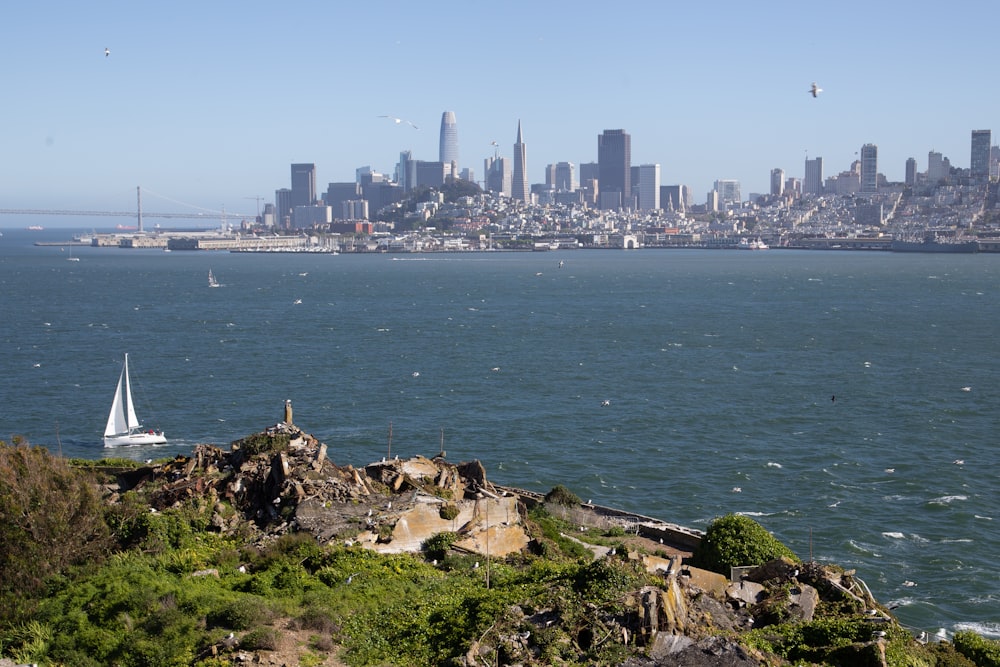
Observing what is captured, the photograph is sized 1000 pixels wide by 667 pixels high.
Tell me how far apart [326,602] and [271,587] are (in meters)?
0.97

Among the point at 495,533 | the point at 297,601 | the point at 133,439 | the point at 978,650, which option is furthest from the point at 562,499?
the point at 133,439

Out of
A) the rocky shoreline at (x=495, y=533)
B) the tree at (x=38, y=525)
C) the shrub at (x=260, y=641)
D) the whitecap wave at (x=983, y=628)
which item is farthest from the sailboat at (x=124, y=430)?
the whitecap wave at (x=983, y=628)

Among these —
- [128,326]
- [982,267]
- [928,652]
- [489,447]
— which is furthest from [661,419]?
[982,267]

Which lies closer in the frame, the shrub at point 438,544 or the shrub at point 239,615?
the shrub at point 239,615

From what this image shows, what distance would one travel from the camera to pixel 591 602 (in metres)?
11.1

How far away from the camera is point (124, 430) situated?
28.5 m

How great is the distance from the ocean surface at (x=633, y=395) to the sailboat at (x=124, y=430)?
63 centimetres

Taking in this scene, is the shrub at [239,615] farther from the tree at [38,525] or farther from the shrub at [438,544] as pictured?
the shrub at [438,544]

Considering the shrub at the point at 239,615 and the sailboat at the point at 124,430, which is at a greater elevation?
the shrub at the point at 239,615

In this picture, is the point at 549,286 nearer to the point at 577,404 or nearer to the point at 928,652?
the point at 577,404

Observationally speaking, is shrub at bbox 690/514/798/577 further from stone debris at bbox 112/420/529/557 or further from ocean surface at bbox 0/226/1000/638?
stone debris at bbox 112/420/529/557

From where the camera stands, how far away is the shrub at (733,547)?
52.4 feet

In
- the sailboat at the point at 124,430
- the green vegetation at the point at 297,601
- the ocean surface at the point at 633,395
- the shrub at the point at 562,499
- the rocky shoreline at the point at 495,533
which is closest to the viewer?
the rocky shoreline at the point at 495,533

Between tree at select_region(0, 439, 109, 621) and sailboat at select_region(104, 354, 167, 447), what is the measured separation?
1384 centimetres
